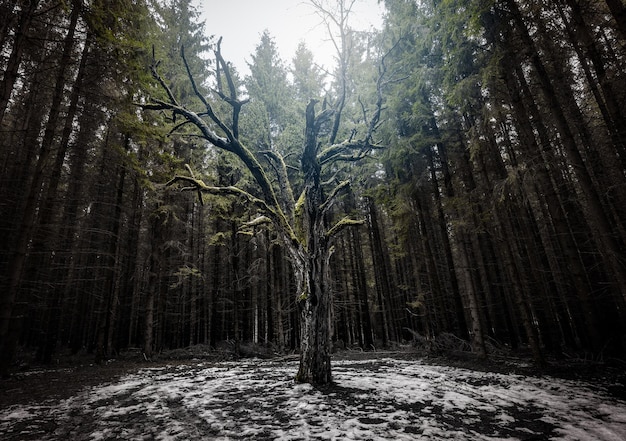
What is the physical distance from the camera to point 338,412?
396cm

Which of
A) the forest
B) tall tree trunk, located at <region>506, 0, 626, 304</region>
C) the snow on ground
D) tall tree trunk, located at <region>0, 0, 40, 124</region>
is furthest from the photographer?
the forest

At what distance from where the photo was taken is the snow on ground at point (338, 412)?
3230 millimetres

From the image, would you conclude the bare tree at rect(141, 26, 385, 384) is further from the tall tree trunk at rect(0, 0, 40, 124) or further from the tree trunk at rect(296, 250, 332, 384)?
the tall tree trunk at rect(0, 0, 40, 124)

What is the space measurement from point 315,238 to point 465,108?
265 inches

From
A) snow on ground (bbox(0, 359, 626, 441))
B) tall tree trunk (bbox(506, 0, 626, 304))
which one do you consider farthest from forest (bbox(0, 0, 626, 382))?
snow on ground (bbox(0, 359, 626, 441))

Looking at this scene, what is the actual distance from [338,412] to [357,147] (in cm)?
646

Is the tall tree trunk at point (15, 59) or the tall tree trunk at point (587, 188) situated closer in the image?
the tall tree trunk at point (15, 59)

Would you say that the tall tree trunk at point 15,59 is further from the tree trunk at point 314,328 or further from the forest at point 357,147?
the tree trunk at point 314,328

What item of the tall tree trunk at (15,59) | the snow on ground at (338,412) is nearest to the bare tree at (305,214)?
the snow on ground at (338,412)

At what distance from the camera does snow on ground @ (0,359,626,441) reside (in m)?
3.23

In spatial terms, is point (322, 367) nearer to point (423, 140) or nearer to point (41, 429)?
point (41, 429)

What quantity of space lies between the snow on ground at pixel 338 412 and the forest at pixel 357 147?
1.67 meters

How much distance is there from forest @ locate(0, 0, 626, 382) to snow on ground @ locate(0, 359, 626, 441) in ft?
5.48

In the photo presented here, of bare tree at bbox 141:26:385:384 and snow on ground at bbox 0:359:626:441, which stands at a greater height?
bare tree at bbox 141:26:385:384
